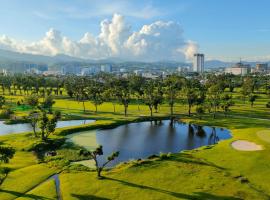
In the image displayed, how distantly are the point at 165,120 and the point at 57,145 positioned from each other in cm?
4743

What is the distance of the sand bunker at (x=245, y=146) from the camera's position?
61.6 m

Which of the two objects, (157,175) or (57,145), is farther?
(57,145)

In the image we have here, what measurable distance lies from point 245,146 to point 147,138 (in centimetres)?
2520

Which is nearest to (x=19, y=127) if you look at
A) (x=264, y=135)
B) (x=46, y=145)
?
(x=46, y=145)

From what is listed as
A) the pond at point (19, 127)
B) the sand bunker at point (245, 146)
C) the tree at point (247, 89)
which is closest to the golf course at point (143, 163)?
the sand bunker at point (245, 146)

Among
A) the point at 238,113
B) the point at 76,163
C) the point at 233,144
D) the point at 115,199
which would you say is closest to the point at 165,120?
the point at 238,113

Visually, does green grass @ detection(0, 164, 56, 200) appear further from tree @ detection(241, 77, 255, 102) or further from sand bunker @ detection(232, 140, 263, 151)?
tree @ detection(241, 77, 255, 102)

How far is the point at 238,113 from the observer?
11306 centimetres

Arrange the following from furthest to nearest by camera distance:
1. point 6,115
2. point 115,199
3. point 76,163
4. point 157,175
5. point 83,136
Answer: point 6,115
point 83,136
point 76,163
point 157,175
point 115,199

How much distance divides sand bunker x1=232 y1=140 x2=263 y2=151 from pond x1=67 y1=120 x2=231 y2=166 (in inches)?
294

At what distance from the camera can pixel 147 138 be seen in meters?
78.1

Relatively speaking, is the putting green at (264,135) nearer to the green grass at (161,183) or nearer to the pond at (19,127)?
the green grass at (161,183)

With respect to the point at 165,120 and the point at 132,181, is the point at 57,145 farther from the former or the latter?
the point at 165,120

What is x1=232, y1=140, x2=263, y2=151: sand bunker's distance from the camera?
202 feet
